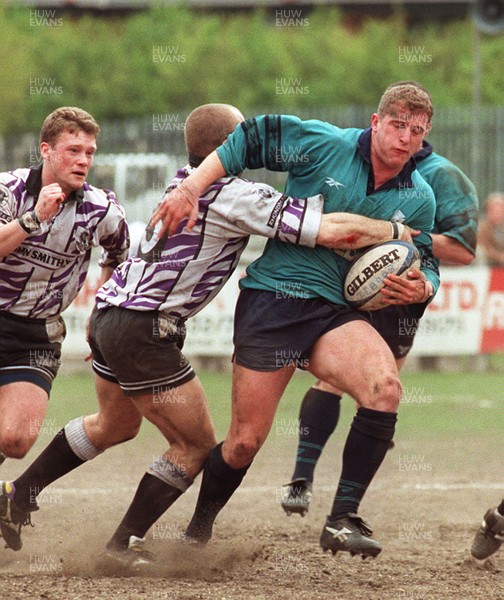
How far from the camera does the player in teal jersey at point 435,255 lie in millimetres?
7680

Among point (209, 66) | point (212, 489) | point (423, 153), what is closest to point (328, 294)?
point (212, 489)

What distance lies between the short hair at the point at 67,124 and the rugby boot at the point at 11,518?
199 cm

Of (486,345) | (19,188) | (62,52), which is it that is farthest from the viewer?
(62,52)

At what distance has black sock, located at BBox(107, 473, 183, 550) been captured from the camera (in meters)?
6.45

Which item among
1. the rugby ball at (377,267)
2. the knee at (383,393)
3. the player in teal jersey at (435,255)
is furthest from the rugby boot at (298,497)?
the rugby ball at (377,267)

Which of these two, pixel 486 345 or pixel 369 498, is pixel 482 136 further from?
pixel 369 498

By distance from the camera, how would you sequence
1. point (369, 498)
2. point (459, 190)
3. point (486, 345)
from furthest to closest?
1. point (486, 345)
2. point (369, 498)
3. point (459, 190)

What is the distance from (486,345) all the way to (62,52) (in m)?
25.8

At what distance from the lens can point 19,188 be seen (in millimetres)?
6812

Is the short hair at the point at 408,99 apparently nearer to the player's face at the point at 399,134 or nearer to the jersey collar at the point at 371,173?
the player's face at the point at 399,134

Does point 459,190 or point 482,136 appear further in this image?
point 482,136

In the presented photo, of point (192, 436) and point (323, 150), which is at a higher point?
point (323, 150)

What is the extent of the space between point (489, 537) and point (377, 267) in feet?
5.66

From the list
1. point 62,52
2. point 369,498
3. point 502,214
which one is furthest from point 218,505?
point 62,52
